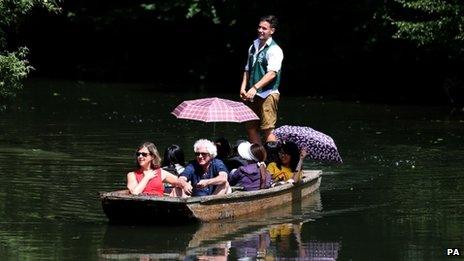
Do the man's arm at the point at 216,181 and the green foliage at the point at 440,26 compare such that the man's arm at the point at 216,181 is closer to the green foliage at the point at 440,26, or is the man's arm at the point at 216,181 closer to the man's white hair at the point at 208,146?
the man's white hair at the point at 208,146

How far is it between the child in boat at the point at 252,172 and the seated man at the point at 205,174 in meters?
0.67

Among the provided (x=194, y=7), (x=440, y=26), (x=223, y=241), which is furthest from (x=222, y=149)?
(x=194, y=7)

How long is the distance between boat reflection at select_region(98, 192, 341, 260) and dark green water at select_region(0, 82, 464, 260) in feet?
0.04

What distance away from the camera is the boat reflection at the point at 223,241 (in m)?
12.5

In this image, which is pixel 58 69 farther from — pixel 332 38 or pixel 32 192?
pixel 32 192

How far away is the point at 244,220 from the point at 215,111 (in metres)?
1.52

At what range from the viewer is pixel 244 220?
14.6m

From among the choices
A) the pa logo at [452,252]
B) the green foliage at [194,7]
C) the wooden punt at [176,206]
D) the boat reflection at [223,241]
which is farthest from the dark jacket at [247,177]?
the green foliage at [194,7]

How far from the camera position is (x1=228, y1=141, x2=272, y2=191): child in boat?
49.7 feet

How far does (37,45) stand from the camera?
52000mm

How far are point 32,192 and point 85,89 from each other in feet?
72.1

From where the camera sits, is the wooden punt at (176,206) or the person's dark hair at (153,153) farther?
the person's dark hair at (153,153)

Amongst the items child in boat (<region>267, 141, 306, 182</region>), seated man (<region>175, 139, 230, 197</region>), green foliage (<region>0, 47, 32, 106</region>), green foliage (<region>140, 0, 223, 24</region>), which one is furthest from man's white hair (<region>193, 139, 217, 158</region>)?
green foliage (<region>140, 0, 223, 24</region>)

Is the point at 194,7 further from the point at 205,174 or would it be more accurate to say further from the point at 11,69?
the point at 205,174
